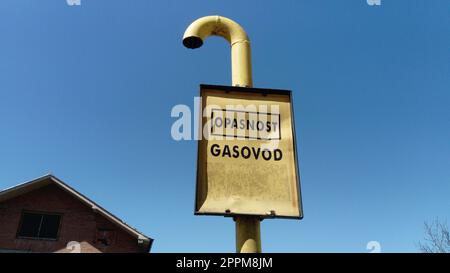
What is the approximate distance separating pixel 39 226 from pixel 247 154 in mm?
21383

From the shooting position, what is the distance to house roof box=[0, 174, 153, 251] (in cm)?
2088

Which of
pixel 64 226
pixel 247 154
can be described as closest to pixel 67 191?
pixel 64 226

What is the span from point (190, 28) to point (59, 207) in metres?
21.1

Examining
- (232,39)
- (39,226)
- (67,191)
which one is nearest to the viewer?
(232,39)

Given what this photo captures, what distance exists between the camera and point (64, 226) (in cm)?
2073

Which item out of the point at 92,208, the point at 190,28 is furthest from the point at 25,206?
the point at 190,28

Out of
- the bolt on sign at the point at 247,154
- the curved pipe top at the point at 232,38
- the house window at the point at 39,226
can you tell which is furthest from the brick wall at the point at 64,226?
the bolt on sign at the point at 247,154

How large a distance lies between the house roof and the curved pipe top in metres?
19.2

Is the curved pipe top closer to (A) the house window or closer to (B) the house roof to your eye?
(B) the house roof

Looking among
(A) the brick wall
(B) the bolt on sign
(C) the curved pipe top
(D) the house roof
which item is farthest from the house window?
(B) the bolt on sign

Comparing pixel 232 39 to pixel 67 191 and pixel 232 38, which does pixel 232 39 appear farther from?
pixel 67 191

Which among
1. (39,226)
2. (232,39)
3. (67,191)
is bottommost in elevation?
(232,39)
